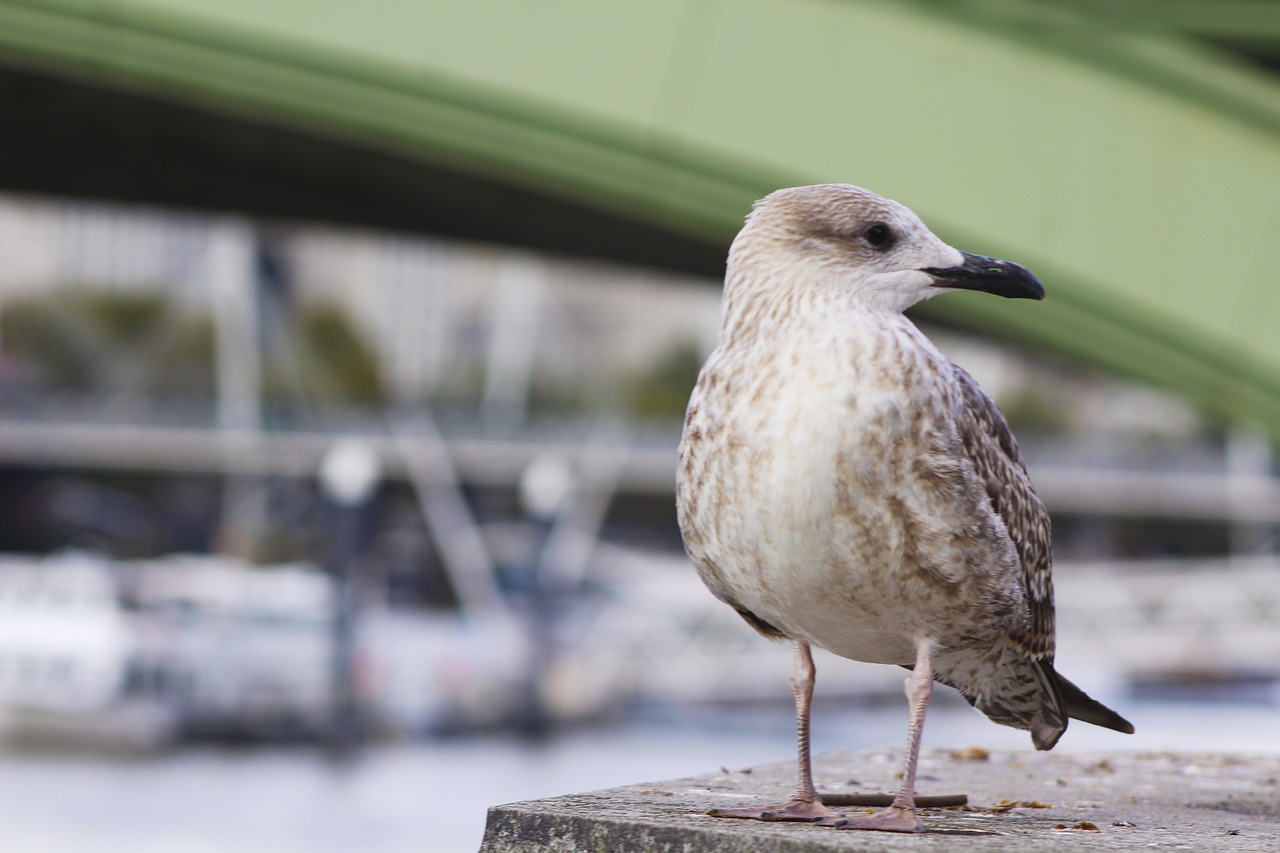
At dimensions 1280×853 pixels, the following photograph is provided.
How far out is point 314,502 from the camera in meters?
44.2

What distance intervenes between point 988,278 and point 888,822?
0.81 m

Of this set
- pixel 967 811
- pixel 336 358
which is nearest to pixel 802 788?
pixel 967 811

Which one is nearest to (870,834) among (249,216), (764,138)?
(764,138)

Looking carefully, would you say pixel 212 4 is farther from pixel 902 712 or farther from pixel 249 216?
pixel 902 712

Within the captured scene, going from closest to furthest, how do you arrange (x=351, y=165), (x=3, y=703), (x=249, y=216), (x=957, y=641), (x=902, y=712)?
(x=957, y=641), (x=351, y=165), (x=249, y=216), (x=3, y=703), (x=902, y=712)

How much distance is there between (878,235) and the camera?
252cm

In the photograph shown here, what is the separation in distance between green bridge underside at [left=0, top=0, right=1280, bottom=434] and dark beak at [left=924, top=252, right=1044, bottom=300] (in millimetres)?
2672

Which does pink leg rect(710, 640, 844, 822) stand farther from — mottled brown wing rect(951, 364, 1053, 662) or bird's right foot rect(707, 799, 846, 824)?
mottled brown wing rect(951, 364, 1053, 662)

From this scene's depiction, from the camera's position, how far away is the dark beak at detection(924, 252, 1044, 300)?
2516 millimetres

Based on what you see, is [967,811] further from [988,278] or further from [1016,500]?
[988,278]

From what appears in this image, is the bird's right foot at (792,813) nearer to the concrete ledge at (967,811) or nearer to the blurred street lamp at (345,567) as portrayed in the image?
the concrete ledge at (967,811)

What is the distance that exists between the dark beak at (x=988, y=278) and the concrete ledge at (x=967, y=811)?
2.60 ft

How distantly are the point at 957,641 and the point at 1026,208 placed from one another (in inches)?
120

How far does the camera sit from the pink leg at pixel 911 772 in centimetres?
236
